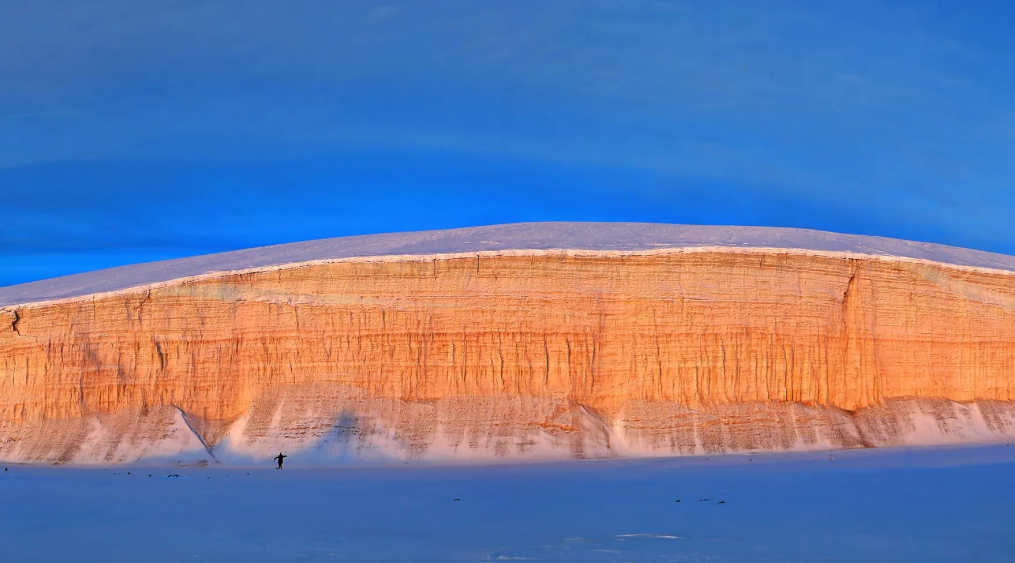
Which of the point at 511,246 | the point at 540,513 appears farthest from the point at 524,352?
the point at 540,513

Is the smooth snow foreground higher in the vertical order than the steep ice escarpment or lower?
lower

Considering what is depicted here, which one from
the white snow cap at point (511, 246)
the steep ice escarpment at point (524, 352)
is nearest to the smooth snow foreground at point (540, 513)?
the steep ice escarpment at point (524, 352)

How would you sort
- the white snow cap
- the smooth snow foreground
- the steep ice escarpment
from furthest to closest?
1. the white snow cap
2. the steep ice escarpment
3. the smooth snow foreground

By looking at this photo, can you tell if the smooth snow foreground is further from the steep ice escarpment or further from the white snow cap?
the white snow cap

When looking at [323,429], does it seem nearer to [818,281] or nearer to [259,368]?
[259,368]

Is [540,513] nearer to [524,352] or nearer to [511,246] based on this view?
[524,352]

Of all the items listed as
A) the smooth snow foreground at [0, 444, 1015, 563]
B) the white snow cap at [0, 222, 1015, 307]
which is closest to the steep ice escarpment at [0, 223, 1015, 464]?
the white snow cap at [0, 222, 1015, 307]
